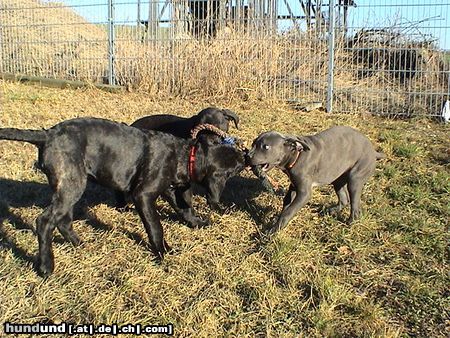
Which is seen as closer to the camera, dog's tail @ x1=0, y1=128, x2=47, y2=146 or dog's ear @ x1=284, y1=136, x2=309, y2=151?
dog's tail @ x1=0, y1=128, x2=47, y2=146

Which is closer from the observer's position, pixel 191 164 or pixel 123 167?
pixel 123 167

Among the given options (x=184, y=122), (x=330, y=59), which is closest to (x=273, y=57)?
(x=330, y=59)

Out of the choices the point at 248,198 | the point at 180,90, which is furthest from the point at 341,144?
the point at 180,90

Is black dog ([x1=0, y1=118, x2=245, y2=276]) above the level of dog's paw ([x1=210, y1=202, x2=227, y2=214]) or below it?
→ above

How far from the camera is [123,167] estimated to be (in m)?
4.62

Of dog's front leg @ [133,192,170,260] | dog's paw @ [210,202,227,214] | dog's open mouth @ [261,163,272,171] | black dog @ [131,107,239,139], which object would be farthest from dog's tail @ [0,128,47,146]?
black dog @ [131,107,239,139]

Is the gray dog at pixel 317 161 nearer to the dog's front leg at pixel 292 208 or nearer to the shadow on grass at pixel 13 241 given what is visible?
the dog's front leg at pixel 292 208

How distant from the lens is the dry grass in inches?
138

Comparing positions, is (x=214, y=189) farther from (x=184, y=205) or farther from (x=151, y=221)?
(x=151, y=221)

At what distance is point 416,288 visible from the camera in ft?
12.9

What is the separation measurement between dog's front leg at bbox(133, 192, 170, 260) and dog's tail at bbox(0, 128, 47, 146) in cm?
94

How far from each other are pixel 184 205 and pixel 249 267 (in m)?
1.32

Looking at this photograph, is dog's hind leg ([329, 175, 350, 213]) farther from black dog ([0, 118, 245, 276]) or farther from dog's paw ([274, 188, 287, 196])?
black dog ([0, 118, 245, 276])

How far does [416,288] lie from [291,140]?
5.89 feet
